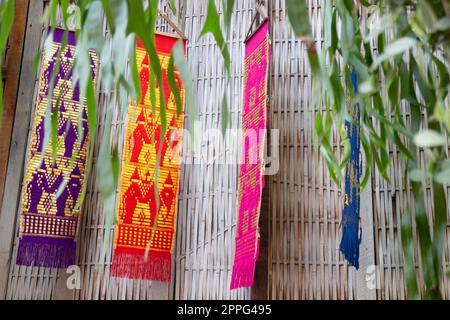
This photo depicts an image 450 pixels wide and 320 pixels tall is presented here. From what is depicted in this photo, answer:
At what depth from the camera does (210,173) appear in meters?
3.29

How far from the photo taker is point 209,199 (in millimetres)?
3252

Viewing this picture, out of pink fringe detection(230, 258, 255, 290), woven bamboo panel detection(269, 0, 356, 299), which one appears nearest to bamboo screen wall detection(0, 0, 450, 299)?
woven bamboo panel detection(269, 0, 356, 299)

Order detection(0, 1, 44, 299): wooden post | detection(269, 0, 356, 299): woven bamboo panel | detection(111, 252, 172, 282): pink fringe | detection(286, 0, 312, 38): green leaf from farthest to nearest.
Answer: detection(0, 1, 44, 299): wooden post → detection(269, 0, 356, 299): woven bamboo panel → detection(111, 252, 172, 282): pink fringe → detection(286, 0, 312, 38): green leaf

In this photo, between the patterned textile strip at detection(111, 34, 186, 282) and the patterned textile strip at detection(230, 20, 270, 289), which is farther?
the patterned textile strip at detection(111, 34, 186, 282)

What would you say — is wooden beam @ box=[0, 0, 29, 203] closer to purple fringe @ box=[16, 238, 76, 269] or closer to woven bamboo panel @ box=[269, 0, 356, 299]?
purple fringe @ box=[16, 238, 76, 269]

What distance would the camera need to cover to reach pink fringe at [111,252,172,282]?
295cm

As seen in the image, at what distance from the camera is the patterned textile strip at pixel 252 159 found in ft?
9.25

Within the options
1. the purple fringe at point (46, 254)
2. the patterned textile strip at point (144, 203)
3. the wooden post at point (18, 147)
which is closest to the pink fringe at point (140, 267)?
the patterned textile strip at point (144, 203)

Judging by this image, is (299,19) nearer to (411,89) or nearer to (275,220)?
(411,89)

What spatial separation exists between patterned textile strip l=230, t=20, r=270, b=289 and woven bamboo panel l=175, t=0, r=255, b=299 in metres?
0.21

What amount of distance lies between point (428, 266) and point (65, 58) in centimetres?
277

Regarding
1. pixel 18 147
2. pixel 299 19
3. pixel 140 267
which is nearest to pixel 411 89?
pixel 299 19

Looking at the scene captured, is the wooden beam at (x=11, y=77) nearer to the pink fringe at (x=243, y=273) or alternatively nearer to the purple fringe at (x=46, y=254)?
the purple fringe at (x=46, y=254)

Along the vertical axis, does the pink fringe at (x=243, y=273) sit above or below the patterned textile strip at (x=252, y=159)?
below
